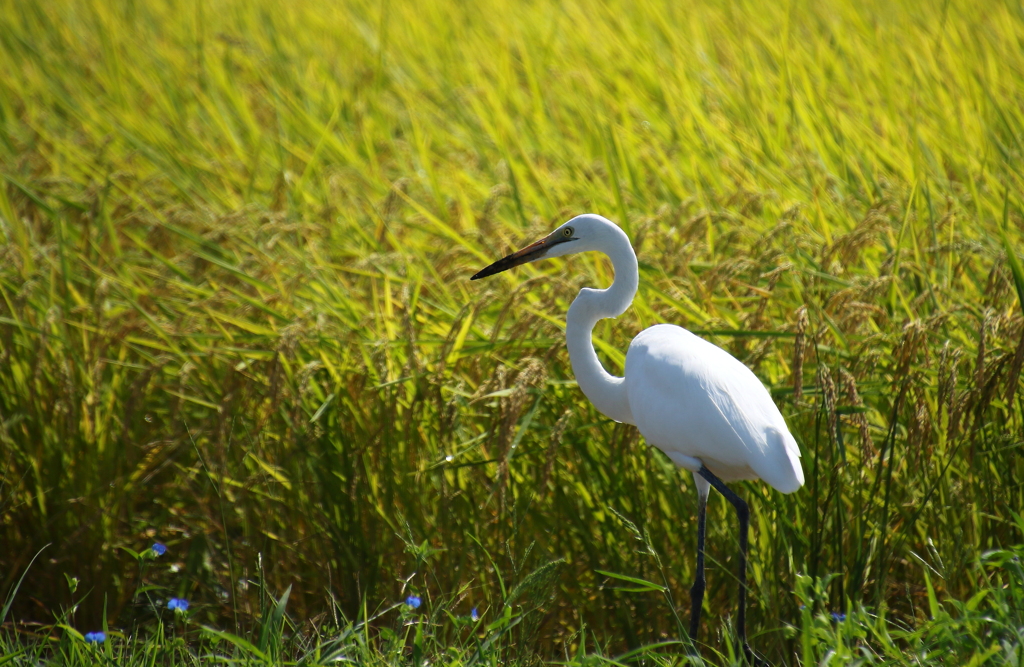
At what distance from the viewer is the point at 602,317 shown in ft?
7.10

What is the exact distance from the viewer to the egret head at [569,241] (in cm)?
215

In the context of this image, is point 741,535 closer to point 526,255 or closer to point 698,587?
point 698,587

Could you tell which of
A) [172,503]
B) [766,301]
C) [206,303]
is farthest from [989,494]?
[172,503]

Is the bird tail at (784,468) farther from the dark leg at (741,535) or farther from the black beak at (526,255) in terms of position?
the black beak at (526,255)

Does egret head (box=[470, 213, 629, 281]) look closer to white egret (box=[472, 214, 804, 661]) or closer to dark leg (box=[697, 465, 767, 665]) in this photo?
white egret (box=[472, 214, 804, 661])

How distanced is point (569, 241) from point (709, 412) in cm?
55

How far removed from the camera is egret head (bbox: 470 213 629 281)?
2152 mm

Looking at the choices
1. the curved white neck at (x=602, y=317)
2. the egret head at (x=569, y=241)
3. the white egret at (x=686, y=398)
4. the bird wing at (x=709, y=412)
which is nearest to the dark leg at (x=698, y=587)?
the white egret at (x=686, y=398)

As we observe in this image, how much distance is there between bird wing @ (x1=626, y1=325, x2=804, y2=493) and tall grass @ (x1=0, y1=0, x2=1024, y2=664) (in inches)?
5.3

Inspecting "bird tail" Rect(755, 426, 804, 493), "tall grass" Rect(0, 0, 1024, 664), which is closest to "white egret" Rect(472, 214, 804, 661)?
"bird tail" Rect(755, 426, 804, 493)

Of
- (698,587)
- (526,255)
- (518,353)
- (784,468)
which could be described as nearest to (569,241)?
(526,255)

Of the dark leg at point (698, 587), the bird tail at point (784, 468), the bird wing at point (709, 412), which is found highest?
the bird wing at point (709, 412)

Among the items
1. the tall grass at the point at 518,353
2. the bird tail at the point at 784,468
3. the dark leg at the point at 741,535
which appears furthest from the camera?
the tall grass at the point at 518,353

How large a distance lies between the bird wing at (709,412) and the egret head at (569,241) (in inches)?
11.5
